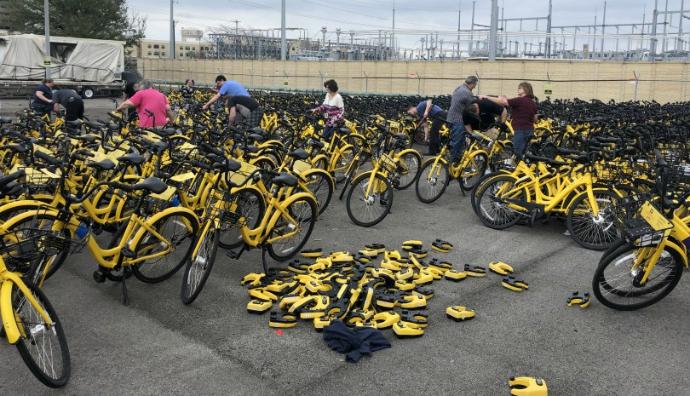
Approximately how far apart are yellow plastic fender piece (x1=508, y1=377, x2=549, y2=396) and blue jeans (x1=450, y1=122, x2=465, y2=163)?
19.1 ft

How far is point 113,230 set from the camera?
5492 millimetres

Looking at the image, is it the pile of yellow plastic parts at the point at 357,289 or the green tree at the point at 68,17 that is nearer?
the pile of yellow plastic parts at the point at 357,289

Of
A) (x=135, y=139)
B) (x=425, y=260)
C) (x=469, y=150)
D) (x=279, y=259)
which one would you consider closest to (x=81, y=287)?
(x=279, y=259)

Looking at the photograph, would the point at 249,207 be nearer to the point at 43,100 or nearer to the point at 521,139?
the point at 521,139

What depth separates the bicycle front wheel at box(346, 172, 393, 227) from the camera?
703cm

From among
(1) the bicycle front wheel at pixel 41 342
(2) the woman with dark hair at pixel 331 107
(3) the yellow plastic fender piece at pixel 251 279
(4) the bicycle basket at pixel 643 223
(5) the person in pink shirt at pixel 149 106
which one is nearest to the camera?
(1) the bicycle front wheel at pixel 41 342

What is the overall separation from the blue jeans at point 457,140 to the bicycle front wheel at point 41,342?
6697mm

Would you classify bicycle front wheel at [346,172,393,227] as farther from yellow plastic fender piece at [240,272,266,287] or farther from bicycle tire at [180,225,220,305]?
bicycle tire at [180,225,220,305]

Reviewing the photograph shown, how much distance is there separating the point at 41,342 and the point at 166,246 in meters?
1.48

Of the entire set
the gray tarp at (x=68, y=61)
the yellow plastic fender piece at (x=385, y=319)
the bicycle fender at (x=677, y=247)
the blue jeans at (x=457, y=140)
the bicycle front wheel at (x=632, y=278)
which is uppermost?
the gray tarp at (x=68, y=61)

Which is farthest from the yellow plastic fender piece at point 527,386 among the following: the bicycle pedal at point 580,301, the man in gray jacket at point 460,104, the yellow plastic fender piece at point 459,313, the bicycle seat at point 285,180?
the man in gray jacket at point 460,104

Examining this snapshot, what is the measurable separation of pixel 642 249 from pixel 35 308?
4.28 m

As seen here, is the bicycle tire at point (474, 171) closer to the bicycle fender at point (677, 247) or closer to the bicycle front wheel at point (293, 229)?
the bicycle front wheel at point (293, 229)

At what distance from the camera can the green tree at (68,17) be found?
42.6 m
